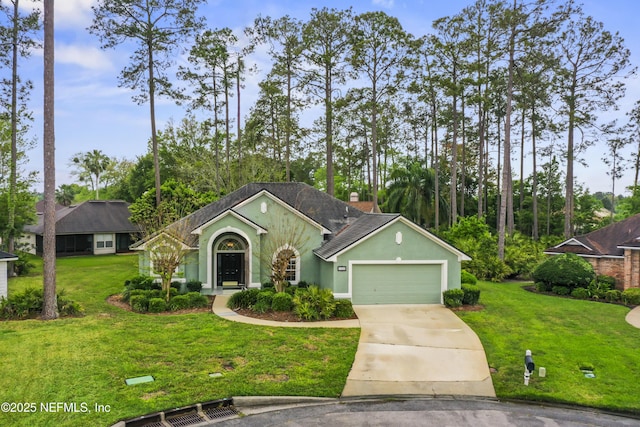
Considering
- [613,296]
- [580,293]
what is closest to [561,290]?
[580,293]

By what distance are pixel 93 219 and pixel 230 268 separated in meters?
22.5

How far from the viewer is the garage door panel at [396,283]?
16.6 metres

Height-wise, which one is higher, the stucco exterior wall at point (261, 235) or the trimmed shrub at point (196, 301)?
the stucco exterior wall at point (261, 235)

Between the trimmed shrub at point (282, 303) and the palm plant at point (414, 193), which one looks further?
the palm plant at point (414, 193)

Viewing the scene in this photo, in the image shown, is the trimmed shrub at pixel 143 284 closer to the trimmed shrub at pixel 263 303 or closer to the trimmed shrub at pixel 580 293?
the trimmed shrub at pixel 263 303

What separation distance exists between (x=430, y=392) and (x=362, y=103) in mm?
21850

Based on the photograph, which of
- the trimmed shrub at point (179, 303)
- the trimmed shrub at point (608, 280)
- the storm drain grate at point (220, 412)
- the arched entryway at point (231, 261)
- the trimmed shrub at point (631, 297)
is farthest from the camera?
the trimmed shrub at point (608, 280)

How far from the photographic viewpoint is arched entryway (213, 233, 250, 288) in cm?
1862

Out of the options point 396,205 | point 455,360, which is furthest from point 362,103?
point 455,360

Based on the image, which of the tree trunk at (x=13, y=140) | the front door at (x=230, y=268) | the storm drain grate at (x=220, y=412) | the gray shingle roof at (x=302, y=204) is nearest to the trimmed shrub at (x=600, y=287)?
the gray shingle roof at (x=302, y=204)

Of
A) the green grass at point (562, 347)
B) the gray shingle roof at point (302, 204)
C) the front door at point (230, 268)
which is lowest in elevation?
the green grass at point (562, 347)

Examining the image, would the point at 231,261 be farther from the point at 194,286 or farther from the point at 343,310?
the point at 343,310

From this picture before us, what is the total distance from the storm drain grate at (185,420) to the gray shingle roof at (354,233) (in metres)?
9.50

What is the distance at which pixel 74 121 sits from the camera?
76.1ft
